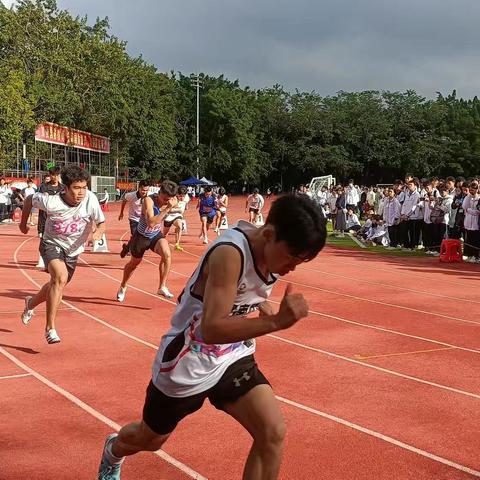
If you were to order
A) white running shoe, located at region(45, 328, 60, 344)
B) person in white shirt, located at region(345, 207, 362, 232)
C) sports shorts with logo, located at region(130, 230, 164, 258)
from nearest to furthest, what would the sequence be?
white running shoe, located at region(45, 328, 60, 344), sports shorts with logo, located at region(130, 230, 164, 258), person in white shirt, located at region(345, 207, 362, 232)

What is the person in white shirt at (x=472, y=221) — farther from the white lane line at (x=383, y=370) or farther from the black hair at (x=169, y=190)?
the white lane line at (x=383, y=370)

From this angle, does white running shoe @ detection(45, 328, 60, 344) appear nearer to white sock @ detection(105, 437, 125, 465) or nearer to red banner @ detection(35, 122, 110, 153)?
white sock @ detection(105, 437, 125, 465)

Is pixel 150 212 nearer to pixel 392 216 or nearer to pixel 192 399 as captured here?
pixel 192 399

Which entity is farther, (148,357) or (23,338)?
(23,338)

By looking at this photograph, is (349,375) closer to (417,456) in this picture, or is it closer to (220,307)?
(417,456)

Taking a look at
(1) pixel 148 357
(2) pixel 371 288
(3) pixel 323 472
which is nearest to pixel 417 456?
(3) pixel 323 472

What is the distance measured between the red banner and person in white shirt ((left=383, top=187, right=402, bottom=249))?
27938 millimetres

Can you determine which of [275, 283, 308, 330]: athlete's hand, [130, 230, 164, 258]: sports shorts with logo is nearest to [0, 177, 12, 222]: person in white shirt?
[130, 230, 164, 258]: sports shorts with logo

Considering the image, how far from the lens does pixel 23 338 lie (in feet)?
24.6

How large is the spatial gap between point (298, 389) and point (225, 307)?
339 centimetres

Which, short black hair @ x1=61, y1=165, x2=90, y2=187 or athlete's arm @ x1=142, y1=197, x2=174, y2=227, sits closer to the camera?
short black hair @ x1=61, y1=165, x2=90, y2=187

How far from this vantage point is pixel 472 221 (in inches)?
619

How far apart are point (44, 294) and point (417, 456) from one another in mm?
4310

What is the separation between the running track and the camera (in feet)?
13.9
